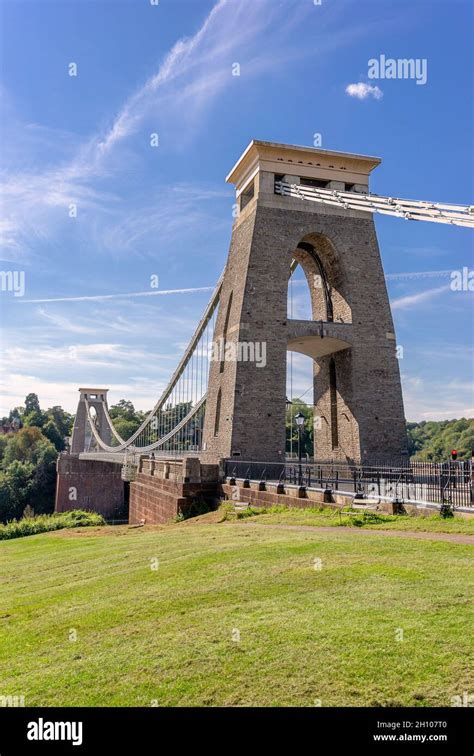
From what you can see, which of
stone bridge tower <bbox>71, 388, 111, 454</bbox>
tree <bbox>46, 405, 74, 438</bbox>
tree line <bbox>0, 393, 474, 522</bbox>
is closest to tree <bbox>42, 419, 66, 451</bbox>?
tree line <bbox>0, 393, 474, 522</bbox>

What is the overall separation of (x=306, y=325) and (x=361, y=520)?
638 inches

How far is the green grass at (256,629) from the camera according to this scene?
4688 millimetres

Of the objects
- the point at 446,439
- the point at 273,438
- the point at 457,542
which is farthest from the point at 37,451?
the point at 457,542

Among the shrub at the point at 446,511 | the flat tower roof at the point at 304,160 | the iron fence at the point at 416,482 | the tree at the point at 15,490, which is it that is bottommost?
the tree at the point at 15,490

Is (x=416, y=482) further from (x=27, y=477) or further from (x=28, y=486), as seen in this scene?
(x=27, y=477)

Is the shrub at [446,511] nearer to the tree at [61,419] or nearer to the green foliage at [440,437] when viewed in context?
the green foliage at [440,437]

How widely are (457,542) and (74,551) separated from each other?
29.1 ft

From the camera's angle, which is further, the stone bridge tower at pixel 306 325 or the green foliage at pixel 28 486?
the green foliage at pixel 28 486

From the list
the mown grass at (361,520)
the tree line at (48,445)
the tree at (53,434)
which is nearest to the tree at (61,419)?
the tree line at (48,445)

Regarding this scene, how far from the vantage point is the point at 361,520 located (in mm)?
12273

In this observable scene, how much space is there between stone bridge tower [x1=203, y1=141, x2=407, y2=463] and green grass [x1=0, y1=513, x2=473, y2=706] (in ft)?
55.9

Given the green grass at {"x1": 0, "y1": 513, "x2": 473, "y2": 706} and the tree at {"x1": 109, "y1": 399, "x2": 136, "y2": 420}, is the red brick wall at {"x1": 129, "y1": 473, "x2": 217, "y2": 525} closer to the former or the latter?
the green grass at {"x1": 0, "y1": 513, "x2": 473, "y2": 706}

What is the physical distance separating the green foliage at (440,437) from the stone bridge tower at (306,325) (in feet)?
114

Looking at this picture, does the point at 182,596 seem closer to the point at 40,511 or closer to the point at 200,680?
the point at 200,680
